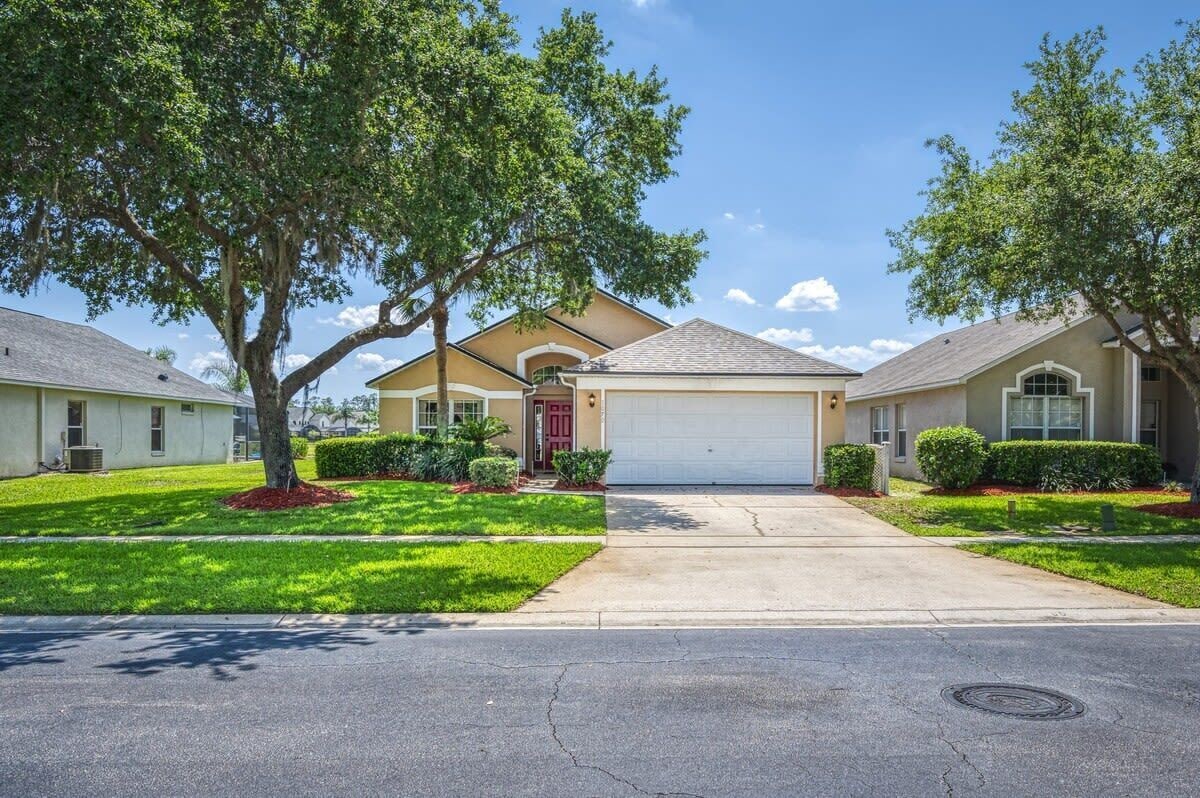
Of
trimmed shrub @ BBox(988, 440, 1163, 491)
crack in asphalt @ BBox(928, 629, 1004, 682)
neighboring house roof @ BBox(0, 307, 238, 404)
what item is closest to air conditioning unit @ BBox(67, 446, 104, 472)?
neighboring house roof @ BBox(0, 307, 238, 404)

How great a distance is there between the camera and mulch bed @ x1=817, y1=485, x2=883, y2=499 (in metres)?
Answer: 16.5

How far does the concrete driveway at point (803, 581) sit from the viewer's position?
299 inches

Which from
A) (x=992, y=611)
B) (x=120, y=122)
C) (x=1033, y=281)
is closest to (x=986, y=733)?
(x=992, y=611)

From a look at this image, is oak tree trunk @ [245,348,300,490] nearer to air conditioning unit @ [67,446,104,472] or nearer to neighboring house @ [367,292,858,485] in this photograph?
neighboring house @ [367,292,858,485]

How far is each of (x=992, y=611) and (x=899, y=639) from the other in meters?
1.66

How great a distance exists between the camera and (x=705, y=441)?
18.7 metres

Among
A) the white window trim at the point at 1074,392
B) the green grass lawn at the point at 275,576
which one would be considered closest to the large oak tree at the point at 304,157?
the green grass lawn at the point at 275,576

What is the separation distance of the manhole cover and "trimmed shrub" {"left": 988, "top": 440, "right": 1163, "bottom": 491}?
14687 mm

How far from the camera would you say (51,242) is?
1397cm

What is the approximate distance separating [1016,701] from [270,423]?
14.2 meters

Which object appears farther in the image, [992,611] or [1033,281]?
[1033,281]

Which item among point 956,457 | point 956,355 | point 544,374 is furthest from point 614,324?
point 956,457

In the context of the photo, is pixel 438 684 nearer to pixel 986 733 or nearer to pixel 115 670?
pixel 115 670

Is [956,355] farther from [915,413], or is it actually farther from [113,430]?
[113,430]
